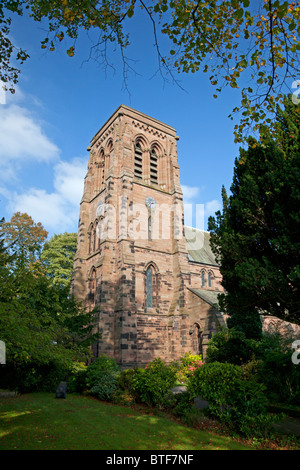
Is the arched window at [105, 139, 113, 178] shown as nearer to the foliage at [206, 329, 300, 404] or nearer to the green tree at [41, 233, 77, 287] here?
the green tree at [41, 233, 77, 287]

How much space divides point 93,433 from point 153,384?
4.82m

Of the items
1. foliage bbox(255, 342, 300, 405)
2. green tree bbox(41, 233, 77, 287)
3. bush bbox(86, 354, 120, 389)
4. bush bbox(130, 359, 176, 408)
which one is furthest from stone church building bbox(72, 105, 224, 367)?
foliage bbox(255, 342, 300, 405)

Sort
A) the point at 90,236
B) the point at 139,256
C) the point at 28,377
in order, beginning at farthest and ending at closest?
the point at 90,236 < the point at 139,256 < the point at 28,377

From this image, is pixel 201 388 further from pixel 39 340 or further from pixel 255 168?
pixel 255 168

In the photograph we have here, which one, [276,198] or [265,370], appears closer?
[276,198]

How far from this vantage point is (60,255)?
34.4 meters

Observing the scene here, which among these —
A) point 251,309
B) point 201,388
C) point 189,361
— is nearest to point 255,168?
point 251,309

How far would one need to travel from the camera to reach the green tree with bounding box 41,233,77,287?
3325 centimetres

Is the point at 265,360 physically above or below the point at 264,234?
below

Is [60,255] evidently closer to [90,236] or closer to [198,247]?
[90,236]

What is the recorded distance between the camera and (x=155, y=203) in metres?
26.7

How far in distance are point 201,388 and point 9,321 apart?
602cm

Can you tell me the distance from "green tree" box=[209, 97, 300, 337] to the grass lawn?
13.8 feet

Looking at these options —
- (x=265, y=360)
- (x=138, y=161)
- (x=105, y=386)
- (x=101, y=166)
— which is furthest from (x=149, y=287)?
(x=101, y=166)
